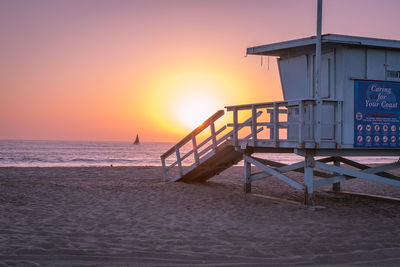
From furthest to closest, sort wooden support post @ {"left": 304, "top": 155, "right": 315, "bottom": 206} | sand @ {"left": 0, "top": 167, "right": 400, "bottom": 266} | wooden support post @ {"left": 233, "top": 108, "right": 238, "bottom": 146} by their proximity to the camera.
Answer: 1. wooden support post @ {"left": 233, "top": 108, "right": 238, "bottom": 146}
2. wooden support post @ {"left": 304, "top": 155, "right": 315, "bottom": 206}
3. sand @ {"left": 0, "top": 167, "right": 400, "bottom": 266}

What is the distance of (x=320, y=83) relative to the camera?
438 inches

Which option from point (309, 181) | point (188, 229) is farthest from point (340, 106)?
point (188, 229)

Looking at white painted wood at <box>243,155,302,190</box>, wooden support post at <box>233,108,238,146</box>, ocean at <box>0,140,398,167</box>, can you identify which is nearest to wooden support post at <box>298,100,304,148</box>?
white painted wood at <box>243,155,302,190</box>

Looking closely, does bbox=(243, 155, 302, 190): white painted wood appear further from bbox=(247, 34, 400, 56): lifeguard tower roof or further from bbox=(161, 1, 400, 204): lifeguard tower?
bbox=(247, 34, 400, 56): lifeguard tower roof

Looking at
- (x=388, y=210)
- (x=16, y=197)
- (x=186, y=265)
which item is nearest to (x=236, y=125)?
(x=388, y=210)

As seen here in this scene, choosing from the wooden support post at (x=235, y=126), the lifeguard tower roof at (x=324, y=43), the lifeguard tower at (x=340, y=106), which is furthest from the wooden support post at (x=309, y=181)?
the lifeguard tower roof at (x=324, y=43)

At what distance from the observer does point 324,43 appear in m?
11.2

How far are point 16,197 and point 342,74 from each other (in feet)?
28.9

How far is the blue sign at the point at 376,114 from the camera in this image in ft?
36.0

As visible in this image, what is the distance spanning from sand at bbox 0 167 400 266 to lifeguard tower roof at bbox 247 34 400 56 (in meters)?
4.00

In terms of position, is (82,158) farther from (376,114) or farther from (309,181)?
(376,114)

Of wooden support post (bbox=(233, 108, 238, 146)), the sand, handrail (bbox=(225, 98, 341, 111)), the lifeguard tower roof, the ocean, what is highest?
the lifeguard tower roof

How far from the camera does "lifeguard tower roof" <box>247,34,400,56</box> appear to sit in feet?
34.6

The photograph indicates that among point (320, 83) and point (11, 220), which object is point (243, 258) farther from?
point (320, 83)
